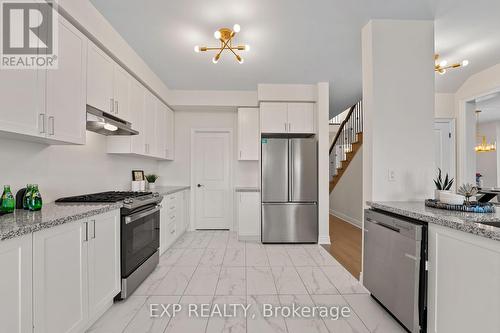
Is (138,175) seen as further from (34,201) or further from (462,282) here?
(462,282)

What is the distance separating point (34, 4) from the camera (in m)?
1.65

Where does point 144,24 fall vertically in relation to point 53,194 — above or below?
above

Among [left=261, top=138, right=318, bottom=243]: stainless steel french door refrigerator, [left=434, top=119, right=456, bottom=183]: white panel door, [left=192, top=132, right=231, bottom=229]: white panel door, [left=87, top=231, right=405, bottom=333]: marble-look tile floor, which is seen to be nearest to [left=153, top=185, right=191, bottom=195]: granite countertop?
[left=192, top=132, right=231, bottom=229]: white panel door

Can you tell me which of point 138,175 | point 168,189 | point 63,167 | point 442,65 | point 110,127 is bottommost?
point 168,189

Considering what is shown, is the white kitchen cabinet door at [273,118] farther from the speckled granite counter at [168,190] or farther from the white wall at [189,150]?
the speckled granite counter at [168,190]

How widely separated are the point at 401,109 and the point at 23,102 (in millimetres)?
3188

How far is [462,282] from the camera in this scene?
1.39 metres

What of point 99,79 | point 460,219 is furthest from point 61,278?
point 460,219

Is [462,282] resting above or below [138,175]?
below

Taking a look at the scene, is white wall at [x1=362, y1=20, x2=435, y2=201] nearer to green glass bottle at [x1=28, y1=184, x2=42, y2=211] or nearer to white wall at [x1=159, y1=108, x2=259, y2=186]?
white wall at [x1=159, y1=108, x2=259, y2=186]

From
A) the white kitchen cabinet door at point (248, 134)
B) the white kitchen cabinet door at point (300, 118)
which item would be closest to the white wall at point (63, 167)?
the white kitchen cabinet door at point (248, 134)

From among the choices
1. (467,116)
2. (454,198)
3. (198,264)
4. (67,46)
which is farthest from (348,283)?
(467,116)

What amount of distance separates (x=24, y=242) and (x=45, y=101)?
1037mm

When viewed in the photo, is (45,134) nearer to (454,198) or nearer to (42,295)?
(42,295)
